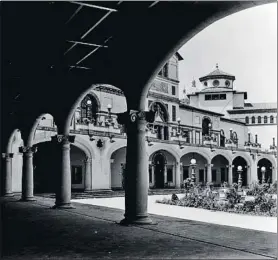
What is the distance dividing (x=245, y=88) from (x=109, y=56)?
4926cm

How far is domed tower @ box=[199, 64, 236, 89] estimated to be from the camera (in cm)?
5428

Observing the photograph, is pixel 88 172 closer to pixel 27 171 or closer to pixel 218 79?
pixel 27 171

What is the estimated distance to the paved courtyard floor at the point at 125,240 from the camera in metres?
6.61

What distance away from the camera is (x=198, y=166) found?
→ 4103cm

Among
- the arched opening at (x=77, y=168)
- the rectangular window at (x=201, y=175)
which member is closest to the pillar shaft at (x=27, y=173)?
the arched opening at (x=77, y=168)

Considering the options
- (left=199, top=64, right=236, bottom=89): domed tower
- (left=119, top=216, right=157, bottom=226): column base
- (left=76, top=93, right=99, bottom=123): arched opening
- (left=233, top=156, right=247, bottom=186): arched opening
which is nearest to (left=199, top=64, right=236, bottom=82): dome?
(left=199, top=64, right=236, bottom=89): domed tower

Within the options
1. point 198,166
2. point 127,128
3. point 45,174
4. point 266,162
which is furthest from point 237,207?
point 266,162

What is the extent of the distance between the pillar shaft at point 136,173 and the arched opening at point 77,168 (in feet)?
68.1

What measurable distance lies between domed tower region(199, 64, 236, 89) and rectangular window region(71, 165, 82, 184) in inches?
1133

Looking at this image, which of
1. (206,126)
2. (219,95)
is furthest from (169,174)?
(219,95)

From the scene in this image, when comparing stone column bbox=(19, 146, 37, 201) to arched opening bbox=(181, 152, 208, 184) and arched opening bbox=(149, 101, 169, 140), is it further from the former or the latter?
arched opening bbox=(181, 152, 208, 184)

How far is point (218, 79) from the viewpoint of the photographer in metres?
54.7

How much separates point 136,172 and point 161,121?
2859 centimetres

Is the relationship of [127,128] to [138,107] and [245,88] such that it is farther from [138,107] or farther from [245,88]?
[245,88]
